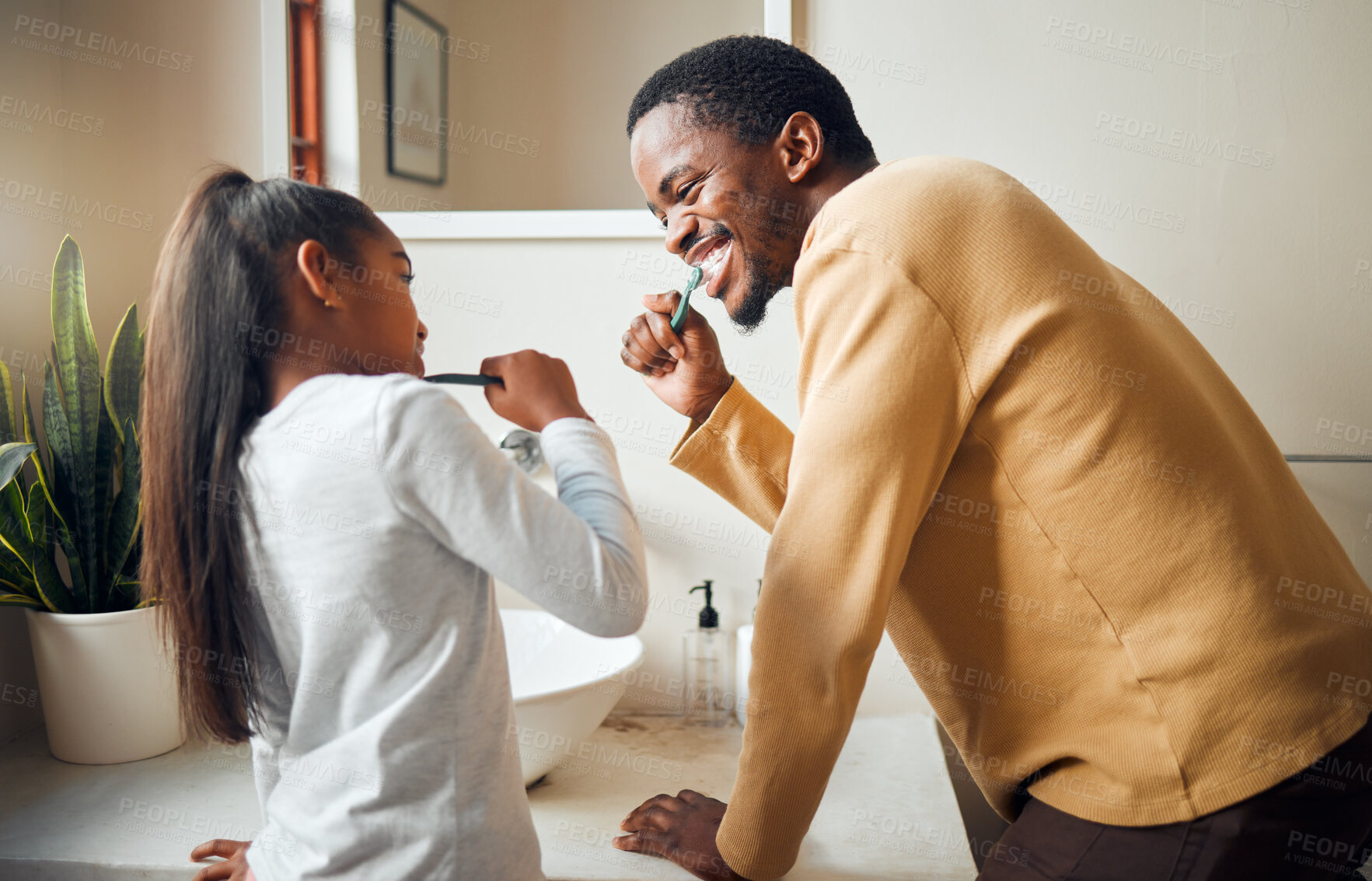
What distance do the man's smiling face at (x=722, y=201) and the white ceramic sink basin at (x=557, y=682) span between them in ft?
1.50

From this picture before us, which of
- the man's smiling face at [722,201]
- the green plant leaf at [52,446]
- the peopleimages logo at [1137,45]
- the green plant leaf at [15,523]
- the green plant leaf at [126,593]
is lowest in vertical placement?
the green plant leaf at [126,593]

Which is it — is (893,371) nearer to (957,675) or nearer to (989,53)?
(957,675)

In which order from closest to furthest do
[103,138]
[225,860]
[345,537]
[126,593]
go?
[345,537] < [225,860] < [126,593] < [103,138]

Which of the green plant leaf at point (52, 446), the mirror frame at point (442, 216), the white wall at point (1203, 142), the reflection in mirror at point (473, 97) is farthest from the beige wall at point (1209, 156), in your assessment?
the green plant leaf at point (52, 446)

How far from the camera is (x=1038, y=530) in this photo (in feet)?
2.24

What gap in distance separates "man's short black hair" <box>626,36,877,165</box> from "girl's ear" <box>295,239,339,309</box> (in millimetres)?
443

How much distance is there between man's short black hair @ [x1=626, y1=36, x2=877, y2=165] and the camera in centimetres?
93

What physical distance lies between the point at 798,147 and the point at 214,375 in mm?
586

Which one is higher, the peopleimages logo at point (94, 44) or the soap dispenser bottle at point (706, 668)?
the peopleimages logo at point (94, 44)

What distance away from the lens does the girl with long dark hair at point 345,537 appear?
604 millimetres

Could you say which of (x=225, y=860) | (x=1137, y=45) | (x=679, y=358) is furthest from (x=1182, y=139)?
(x=225, y=860)

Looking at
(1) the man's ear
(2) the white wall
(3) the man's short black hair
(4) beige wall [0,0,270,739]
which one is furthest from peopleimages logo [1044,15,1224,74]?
(4) beige wall [0,0,270,739]

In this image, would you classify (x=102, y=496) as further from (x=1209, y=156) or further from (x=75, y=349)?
(x=1209, y=156)

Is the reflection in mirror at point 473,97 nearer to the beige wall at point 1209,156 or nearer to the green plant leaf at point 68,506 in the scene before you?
the beige wall at point 1209,156
